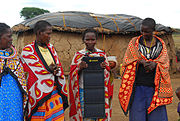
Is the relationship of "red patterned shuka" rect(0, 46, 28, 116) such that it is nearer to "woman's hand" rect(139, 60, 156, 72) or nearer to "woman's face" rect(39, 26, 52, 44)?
"woman's face" rect(39, 26, 52, 44)

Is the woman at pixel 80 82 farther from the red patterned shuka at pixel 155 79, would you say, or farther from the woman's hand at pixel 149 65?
the woman's hand at pixel 149 65

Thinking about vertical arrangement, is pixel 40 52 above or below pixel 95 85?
above

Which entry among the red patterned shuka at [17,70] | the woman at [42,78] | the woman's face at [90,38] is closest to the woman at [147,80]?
the woman's face at [90,38]

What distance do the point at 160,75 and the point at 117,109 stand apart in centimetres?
291

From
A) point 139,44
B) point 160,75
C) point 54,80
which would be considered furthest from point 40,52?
point 160,75

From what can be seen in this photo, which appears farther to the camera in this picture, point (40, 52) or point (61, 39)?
point (61, 39)

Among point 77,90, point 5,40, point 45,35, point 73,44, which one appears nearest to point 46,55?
point 45,35

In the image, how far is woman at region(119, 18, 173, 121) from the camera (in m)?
3.06

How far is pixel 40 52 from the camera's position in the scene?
116 inches

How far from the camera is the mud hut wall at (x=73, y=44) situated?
1080cm

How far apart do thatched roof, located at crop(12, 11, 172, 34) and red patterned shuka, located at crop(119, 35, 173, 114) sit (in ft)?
24.7

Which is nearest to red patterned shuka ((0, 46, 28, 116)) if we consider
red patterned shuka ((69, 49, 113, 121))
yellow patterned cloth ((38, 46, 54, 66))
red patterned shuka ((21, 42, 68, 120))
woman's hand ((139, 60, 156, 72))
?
red patterned shuka ((21, 42, 68, 120))

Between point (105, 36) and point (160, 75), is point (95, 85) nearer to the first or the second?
point (160, 75)

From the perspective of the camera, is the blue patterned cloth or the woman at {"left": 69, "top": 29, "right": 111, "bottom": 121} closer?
the blue patterned cloth
